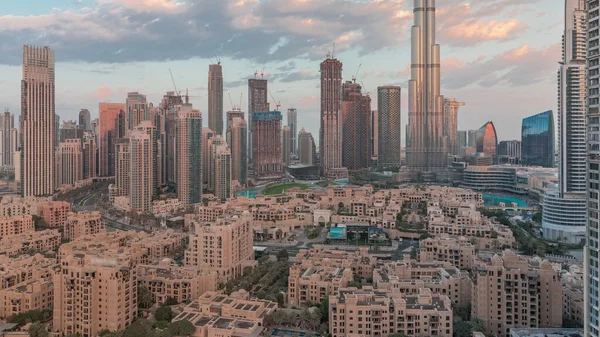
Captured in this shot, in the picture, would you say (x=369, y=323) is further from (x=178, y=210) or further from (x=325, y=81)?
(x=325, y=81)

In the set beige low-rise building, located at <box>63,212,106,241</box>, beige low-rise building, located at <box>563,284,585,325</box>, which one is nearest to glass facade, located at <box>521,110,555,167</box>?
beige low-rise building, located at <box>563,284,585,325</box>

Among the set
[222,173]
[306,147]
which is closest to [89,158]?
[222,173]

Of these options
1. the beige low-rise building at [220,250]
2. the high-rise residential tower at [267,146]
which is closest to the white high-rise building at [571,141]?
the beige low-rise building at [220,250]

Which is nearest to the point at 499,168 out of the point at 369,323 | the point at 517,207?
the point at 517,207

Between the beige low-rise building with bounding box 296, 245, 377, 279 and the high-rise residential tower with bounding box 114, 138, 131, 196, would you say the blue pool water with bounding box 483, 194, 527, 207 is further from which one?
the high-rise residential tower with bounding box 114, 138, 131, 196

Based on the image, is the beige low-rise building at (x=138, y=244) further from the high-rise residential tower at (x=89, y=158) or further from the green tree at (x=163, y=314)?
the high-rise residential tower at (x=89, y=158)
